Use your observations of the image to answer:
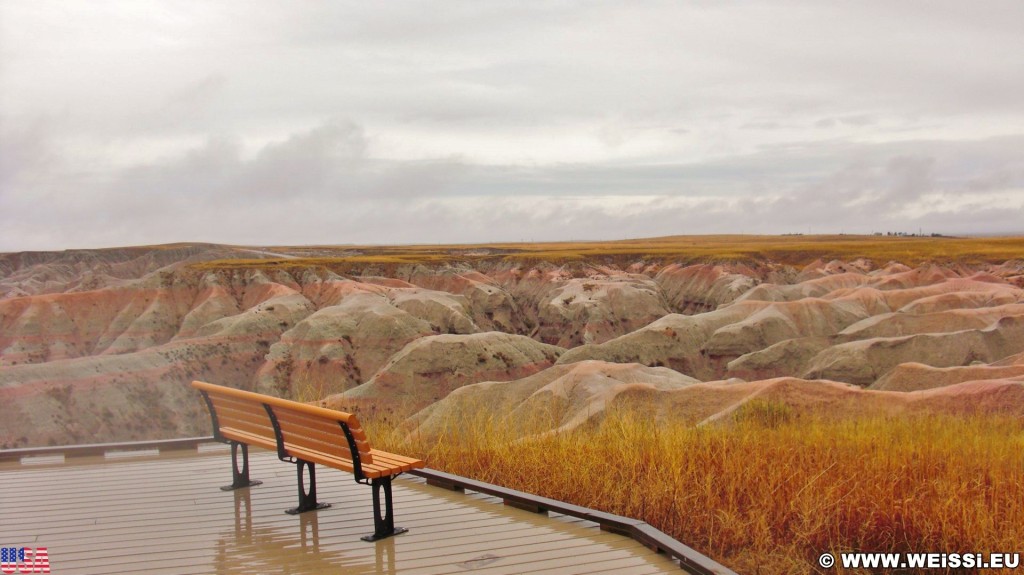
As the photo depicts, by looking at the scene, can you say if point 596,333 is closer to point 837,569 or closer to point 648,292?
point 648,292

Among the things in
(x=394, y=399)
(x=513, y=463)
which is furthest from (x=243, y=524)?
(x=394, y=399)

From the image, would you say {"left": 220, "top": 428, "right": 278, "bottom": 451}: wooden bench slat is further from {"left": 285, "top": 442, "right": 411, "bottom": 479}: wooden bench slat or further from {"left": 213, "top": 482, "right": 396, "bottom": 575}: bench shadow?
{"left": 213, "top": 482, "right": 396, "bottom": 575}: bench shadow

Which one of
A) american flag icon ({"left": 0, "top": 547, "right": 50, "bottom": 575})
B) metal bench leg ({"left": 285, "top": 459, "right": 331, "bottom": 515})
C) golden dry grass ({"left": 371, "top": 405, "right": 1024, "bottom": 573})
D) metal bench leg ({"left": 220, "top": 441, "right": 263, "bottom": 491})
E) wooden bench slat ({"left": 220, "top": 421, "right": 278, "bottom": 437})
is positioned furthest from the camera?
metal bench leg ({"left": 220, "top": 441, "right": 263, "bottom": 491})

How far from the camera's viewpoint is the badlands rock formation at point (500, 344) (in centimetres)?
2411

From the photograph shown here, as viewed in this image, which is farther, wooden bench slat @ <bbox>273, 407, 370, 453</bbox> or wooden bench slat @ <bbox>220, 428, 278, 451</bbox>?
wooden bench slat @ <bbox>220, 428, 278, 451</bbox>

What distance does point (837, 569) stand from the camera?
6359mm

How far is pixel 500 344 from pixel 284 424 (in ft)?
99.4

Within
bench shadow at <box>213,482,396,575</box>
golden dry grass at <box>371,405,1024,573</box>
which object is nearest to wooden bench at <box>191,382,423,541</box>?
bench shadow at <box>213,482,396,575</box>

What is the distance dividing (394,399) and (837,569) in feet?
→ 91.2

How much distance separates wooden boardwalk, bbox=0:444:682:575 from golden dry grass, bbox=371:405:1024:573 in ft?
2.84

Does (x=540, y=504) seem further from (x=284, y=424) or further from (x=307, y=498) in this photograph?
(x=284, y=424)

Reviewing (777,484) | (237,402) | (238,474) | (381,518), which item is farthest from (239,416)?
(777,484)

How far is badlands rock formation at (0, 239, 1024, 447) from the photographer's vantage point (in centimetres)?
2411

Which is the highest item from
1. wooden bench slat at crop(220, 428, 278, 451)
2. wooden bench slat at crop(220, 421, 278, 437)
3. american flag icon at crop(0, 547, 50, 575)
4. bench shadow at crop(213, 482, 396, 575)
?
wooden bench slat at crop(220, 421, 278, 437)
